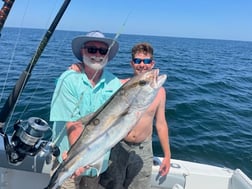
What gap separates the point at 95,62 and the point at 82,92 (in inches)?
11.9

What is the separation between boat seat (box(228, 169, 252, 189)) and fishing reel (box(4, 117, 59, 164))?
85.2 inches

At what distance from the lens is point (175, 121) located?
290 inches

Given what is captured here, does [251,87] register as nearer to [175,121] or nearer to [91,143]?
[175,121]

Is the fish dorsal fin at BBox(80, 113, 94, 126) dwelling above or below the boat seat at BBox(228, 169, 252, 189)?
above

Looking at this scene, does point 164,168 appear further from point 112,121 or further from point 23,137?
point 23,137

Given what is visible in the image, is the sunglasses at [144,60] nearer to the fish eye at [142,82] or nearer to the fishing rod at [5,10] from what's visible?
the fish eye at [142,82]

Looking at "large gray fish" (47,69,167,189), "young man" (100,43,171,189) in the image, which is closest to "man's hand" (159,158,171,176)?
"young man" (100,43,171,189)

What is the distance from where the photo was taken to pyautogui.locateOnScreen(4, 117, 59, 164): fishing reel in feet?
7.43

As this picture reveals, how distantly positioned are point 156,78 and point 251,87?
40.3 feet

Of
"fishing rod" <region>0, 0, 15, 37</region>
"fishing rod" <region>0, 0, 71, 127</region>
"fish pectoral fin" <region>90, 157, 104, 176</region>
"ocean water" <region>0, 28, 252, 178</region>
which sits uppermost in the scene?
"fishing rod" <region>0, 0, 15, 37</region>

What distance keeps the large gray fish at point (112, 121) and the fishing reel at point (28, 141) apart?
0.30 meters

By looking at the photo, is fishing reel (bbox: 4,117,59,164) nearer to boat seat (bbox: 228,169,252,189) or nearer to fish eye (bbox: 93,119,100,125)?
fish eye (bbox: 93,119,100,125)

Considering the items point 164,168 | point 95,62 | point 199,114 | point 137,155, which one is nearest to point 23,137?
point 95,62

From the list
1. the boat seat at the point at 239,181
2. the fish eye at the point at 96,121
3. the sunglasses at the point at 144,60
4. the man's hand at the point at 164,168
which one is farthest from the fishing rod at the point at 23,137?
the boat seat at the point at 239,181
